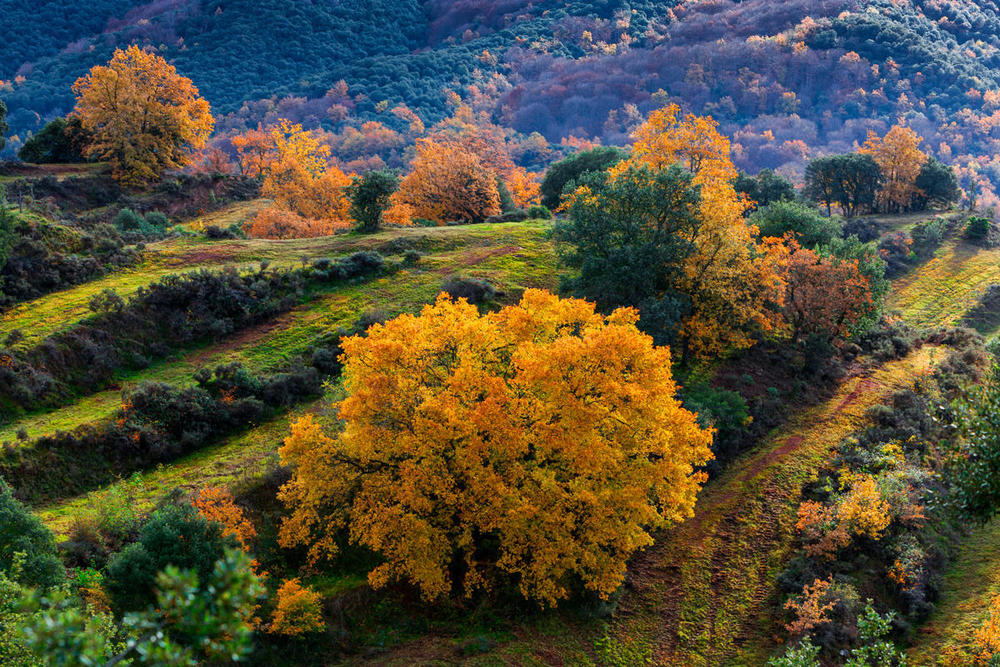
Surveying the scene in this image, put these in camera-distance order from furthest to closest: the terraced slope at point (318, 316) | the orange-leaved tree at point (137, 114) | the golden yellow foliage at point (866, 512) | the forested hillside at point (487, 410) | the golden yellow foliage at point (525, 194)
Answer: the golden yellow foliage at point (525, 194)
the orange-leaved tree at point (137, 114)
the terraced slope at point (318, 316)
the golden yellow foliage at point (866, 512)
the forested hillside at point (487, 410)

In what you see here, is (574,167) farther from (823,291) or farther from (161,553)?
(161,553)

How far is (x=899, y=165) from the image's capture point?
232ft

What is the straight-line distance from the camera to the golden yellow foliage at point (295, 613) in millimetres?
22578

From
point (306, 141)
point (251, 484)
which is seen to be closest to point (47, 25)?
point (306, 141)

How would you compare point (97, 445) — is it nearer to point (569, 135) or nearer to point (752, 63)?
point (569, 135)

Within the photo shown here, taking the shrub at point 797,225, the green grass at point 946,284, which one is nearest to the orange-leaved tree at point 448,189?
the shrub at point 797,225

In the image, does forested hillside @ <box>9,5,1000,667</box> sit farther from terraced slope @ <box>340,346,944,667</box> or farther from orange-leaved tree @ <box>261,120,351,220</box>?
orange-leaved tree @ <box>261,120,351,220</box>

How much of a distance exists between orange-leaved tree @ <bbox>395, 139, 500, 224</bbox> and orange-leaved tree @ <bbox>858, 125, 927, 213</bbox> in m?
42.5

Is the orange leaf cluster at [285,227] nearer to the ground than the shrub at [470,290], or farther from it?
farther from it

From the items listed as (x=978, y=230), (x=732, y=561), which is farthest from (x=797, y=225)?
(x=732, y=561)

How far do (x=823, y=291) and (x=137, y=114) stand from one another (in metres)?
65.4

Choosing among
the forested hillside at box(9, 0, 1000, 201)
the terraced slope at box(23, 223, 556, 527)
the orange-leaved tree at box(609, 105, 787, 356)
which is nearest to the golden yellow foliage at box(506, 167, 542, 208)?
the terraced slope at box(23, 223, 556, 527)

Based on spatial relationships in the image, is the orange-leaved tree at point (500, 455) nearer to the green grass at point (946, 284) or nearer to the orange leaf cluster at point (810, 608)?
the orange leaf cluster at point (810, 608)

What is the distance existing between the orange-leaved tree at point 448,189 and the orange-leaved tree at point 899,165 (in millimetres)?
42549
